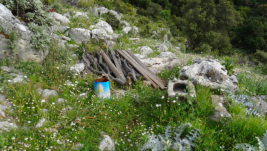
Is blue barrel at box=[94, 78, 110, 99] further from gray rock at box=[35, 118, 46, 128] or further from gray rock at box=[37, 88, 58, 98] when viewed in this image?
gray rock at box=[35, 118, 46, 128]

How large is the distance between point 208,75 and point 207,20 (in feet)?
64.1

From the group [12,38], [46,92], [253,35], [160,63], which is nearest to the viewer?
[46,92]

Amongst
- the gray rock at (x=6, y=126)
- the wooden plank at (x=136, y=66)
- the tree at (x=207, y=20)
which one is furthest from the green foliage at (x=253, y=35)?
the gray rock at (x=6, y=126)

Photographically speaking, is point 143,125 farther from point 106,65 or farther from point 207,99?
point 106,65

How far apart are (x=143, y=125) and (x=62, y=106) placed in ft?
6.79

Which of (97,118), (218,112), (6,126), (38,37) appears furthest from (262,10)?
(6,126)

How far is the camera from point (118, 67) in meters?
6.82

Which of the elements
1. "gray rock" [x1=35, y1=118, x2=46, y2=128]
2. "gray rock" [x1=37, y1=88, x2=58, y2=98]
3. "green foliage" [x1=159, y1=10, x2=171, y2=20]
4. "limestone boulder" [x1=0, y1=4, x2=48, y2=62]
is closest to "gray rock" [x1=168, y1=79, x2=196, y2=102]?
"gray rock" [x1=35, y1=118, x2=46, y2=128]

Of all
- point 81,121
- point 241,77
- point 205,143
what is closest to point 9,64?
point 81,121

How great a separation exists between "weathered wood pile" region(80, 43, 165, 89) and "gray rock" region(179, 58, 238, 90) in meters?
1.09

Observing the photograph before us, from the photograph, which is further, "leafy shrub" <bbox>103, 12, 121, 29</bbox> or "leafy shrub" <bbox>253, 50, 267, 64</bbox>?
"leafy shrub" <bbox>253, 50, 267, 64</bbox>

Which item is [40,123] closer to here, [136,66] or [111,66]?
[111,66]

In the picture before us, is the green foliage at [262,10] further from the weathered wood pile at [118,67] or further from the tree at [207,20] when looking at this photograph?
the weathered wood pile at [118,67]

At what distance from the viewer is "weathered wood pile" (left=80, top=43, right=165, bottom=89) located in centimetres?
622
